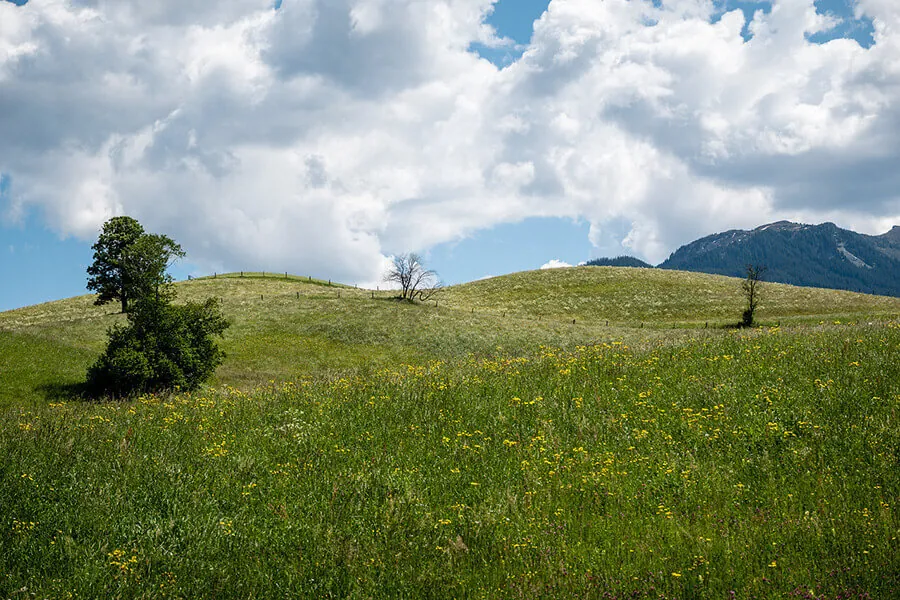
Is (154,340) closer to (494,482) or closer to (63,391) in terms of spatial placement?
(63,391)

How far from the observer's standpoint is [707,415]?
12766 mm

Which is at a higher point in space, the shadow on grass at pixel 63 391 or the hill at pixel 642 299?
the hill at pixel 642 299

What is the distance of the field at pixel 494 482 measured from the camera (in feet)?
24.7

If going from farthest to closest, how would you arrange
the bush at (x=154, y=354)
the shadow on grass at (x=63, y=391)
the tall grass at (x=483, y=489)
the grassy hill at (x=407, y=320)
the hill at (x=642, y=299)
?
the hill at (x=642, y=299)
the grassy hill at (x=407, y=320)
the shadow on grass at (x=63, y=391)
the bush at (x=154, y=354)
the tall grass at (x=483, y=489)

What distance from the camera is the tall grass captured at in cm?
751

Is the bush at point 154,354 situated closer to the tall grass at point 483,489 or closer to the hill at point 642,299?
the tall grass at point 483,489

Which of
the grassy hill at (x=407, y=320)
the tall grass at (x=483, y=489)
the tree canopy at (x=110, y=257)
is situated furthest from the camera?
the tree canopy at (x=110, y=257)

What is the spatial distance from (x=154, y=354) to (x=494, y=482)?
29.5 meters

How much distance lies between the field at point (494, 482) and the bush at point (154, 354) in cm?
1835

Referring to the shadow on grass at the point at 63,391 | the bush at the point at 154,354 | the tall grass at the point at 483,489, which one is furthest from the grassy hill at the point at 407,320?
the tall grass at the point at 483,489

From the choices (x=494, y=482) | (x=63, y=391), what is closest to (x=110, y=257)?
(x=63, y=391)

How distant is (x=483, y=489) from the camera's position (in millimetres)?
10133

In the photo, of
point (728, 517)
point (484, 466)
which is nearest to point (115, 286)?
point (484, 466)

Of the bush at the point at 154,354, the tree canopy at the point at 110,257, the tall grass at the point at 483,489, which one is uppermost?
the tree canopy at the point at 110,257
